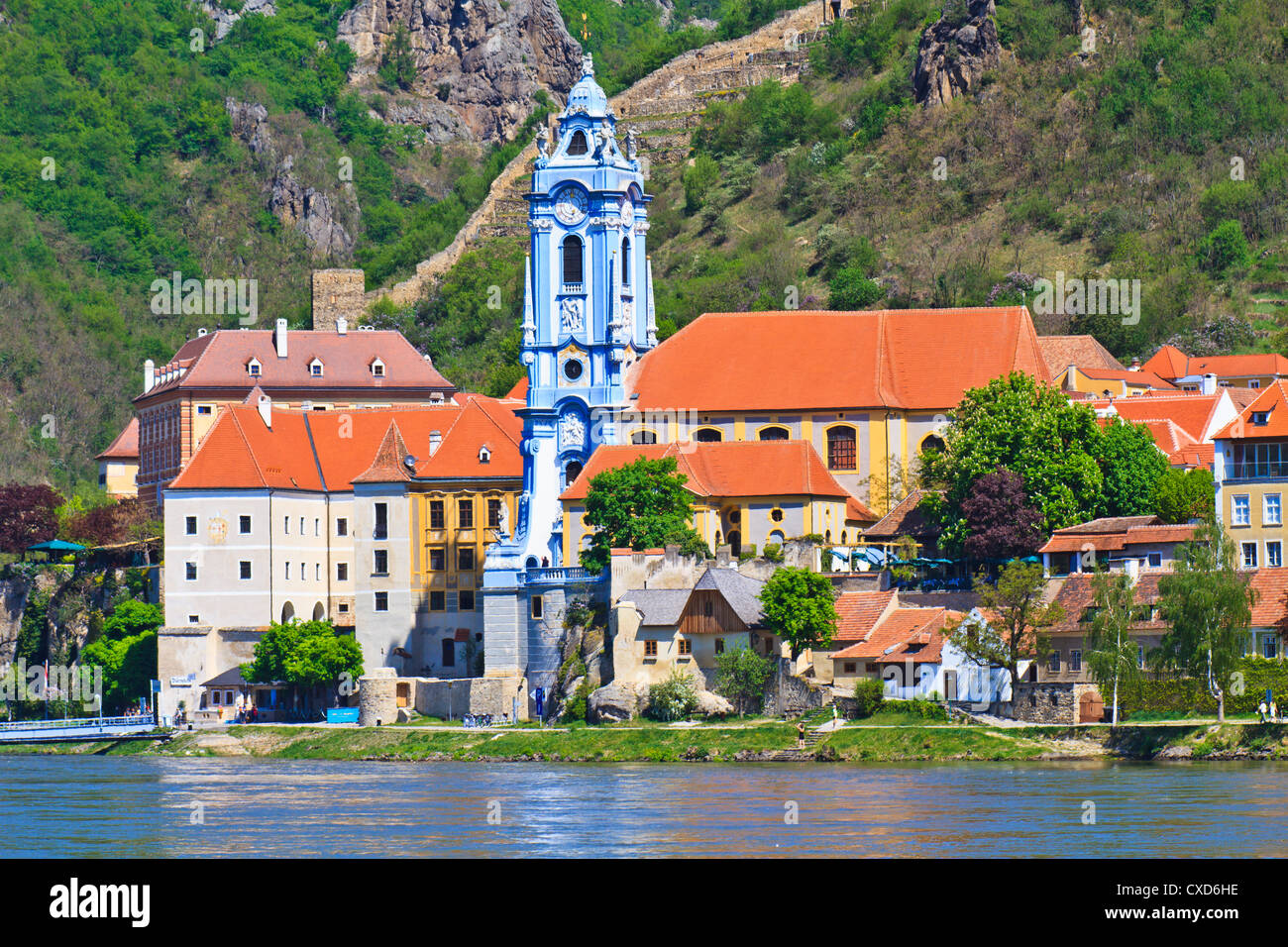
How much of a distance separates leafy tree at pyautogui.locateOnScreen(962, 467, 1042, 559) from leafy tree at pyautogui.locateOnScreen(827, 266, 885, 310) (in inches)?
1644

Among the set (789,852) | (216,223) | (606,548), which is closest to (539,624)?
(606,548)

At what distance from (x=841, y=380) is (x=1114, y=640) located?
26257 millimetres

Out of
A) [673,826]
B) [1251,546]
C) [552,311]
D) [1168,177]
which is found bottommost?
[673,826]

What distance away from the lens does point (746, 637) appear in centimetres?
7844

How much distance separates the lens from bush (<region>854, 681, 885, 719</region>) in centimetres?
7412

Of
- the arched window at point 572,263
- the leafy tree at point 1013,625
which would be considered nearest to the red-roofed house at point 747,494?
the arched window at point 572,263

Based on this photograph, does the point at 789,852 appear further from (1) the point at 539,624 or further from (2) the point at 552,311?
(2) the point at 552,311

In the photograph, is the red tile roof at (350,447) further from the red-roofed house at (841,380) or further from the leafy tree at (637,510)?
the leafy tree at (637,510)

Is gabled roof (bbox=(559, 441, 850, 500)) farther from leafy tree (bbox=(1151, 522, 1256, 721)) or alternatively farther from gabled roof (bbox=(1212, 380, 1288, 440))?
leafy tree (bbox=(1151, 522, 1256, 721))

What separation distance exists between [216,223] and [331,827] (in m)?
139

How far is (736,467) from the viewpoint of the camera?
289ft

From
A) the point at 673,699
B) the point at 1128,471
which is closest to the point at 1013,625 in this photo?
the point at 673,699

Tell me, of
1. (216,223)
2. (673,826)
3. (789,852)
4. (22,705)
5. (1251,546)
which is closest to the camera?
(789,852)

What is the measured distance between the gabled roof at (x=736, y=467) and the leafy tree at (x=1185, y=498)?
12.9m
